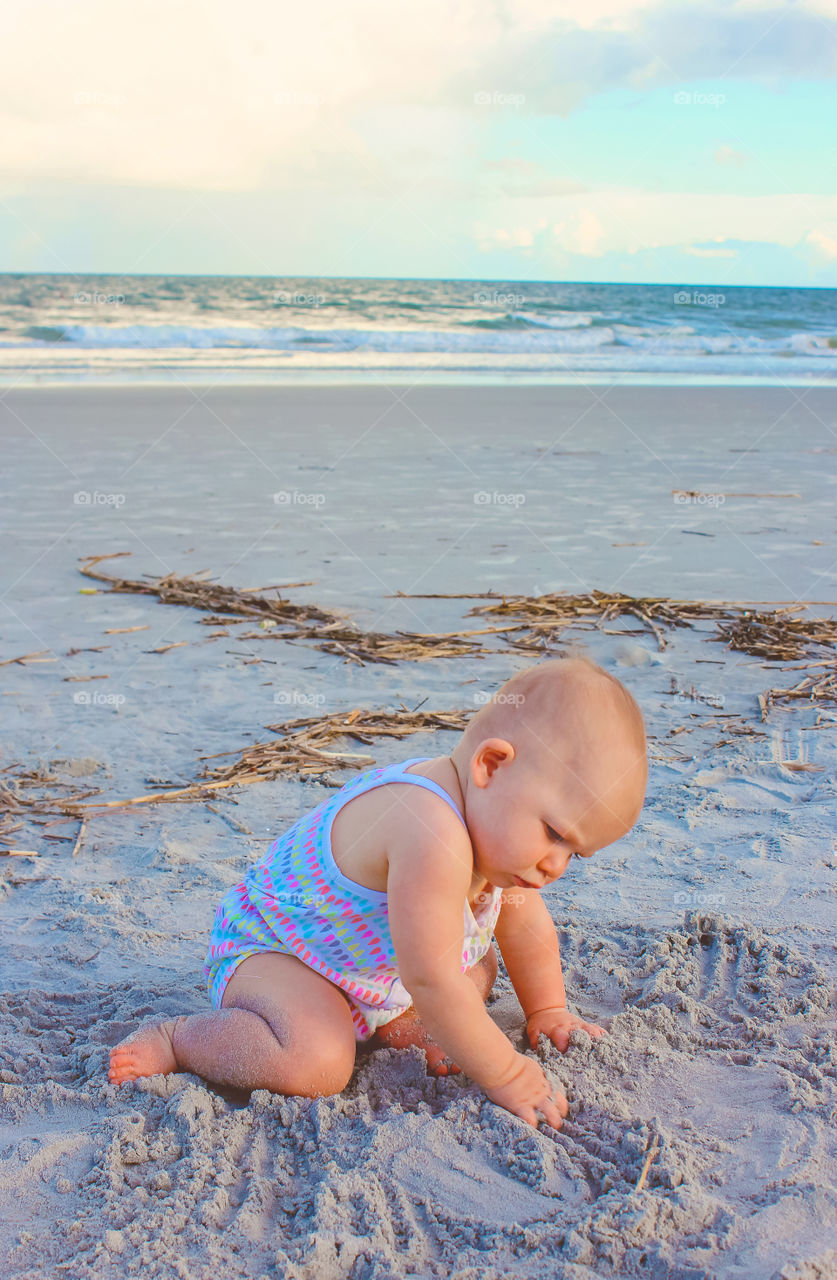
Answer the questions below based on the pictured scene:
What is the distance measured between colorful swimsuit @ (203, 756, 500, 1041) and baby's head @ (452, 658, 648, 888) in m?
0.17

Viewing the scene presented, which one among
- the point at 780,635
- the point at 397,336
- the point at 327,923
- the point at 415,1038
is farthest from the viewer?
the point at 397,336

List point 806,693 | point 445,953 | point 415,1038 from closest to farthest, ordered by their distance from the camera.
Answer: point 445,953
point 415,1038
point 806,693

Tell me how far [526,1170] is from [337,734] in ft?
6.94

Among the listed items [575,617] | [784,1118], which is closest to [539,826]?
[784,1118]

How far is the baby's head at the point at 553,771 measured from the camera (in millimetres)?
1857

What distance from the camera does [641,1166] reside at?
5.88ft

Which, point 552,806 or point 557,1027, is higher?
point 552,806

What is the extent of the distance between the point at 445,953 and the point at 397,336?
2113cm

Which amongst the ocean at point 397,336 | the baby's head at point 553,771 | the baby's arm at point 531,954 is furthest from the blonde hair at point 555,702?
the ocean at point 397,336

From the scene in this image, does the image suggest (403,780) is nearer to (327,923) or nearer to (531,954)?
(327,923)

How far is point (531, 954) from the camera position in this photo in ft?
7.58

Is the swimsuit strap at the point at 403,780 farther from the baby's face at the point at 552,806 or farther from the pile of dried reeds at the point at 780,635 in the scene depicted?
the pile of dried reeds at the point at 780,635

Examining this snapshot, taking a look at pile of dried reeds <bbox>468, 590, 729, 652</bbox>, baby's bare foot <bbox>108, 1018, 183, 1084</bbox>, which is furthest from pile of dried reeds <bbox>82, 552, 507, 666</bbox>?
baby's bare foot <bbox>108, 1018, 183, 1084</bbox>

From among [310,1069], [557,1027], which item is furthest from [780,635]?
[310,1069]
